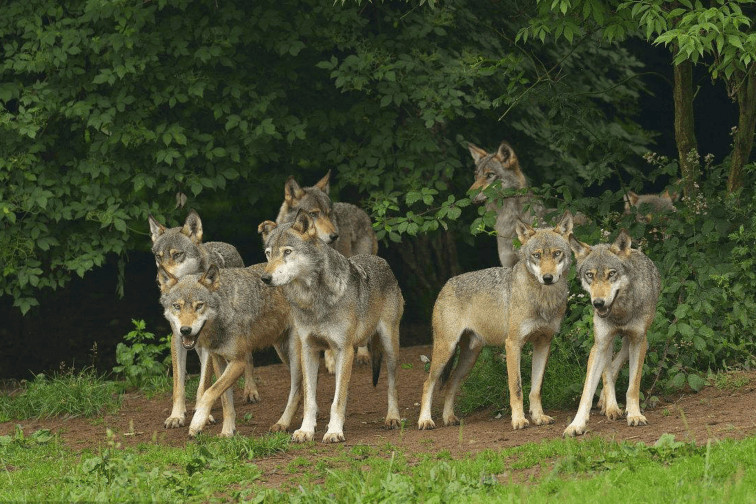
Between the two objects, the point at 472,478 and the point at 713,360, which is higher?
the point at 713,360

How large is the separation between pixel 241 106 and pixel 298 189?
49.5 inches

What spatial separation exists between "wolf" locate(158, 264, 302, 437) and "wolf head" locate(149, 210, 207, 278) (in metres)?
0.74

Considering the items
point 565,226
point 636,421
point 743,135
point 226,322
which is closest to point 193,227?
point 226,322

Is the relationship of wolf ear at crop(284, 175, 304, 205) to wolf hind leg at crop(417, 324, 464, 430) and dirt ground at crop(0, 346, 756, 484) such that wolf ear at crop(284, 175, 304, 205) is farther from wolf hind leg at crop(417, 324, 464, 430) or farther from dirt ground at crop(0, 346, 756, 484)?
wolf hind leg at crop(417, 324, 464, 430)

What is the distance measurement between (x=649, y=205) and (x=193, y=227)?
4665 millimetres

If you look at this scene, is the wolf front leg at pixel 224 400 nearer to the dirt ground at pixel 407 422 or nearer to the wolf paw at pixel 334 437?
the dirt ground at pixel 407 422

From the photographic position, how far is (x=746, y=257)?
10453mm

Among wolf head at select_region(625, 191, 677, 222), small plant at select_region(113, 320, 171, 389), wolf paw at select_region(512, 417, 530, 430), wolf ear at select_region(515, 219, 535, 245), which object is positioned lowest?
wolf paw at select_region(512, 417, 530, 430)

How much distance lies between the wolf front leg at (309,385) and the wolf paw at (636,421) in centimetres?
266

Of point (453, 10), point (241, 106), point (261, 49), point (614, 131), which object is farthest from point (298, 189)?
point (614, 131)

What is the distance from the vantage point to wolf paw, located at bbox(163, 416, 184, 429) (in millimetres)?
10477

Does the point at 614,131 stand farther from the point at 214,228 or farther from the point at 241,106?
the point at 214,228

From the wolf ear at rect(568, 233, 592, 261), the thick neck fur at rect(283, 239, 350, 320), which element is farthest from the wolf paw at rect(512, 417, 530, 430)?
the thick neck fur at rect(283, 239, 350, 320)

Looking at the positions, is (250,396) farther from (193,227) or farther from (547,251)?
(547,251)
